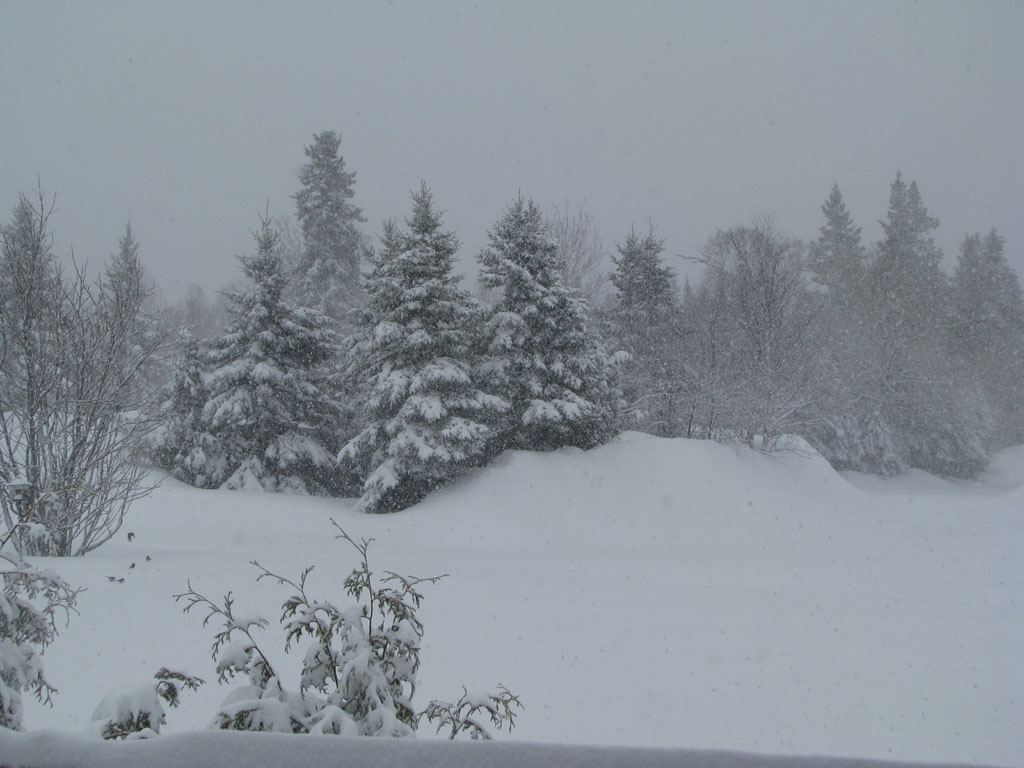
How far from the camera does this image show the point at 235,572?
7.32m

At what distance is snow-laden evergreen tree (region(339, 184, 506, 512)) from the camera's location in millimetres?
13984

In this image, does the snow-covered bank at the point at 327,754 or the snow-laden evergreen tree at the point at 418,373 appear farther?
the snow-laden evergreen tree at the point at 418,373

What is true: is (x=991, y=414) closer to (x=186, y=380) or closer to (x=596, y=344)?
(x=596, y=344)

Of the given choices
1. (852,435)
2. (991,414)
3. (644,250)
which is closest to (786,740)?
(644,250)

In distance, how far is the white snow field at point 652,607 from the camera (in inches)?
174

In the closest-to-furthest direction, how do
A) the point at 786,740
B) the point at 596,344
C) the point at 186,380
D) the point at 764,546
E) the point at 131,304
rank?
the point at 786,740 → the point at 131,304 → the point at 764,546 → the point at 596,344 → the point at 186,380

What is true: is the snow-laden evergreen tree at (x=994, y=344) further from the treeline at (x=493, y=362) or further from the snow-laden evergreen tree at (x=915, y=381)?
the treeline at (x=493, y=362)

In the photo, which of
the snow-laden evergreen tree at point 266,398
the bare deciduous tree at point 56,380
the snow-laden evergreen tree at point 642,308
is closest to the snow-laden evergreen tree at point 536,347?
the snow-laden evergreen tree at point 642,308

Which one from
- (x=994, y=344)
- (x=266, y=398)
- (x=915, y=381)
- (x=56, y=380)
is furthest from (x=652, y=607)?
(x=994, y=344)

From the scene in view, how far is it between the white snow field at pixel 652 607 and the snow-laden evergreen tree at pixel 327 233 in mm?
12828

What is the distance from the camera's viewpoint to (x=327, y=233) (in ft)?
83.5

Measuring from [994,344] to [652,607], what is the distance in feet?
111

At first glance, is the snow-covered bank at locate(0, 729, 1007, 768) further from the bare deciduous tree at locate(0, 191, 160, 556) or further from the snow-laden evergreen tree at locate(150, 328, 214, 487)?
the snow-laden evergreen tree at locate(150, 328, 214, 487)

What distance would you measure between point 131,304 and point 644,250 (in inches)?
722
